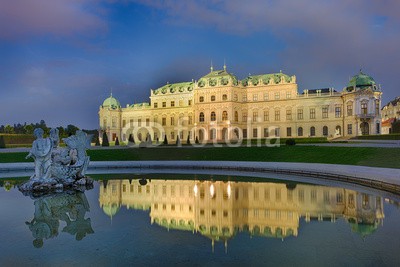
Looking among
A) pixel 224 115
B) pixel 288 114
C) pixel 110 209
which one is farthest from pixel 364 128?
pixel 110 209

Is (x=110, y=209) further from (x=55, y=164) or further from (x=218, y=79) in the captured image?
(x=218, y=79)

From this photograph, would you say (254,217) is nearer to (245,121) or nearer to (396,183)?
(396,183)

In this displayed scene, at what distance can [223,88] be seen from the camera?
5588 cm

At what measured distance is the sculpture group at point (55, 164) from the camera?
12482 mm

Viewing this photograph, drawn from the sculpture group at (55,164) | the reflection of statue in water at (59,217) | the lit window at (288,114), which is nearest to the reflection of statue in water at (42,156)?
the sculpture group at (55,164)

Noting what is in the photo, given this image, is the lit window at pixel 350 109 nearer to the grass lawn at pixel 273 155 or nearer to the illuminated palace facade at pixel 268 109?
the illuminated palace facade at pixel 268 109

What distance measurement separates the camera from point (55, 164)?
13234mm

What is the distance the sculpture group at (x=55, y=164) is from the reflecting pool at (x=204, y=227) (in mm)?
1205

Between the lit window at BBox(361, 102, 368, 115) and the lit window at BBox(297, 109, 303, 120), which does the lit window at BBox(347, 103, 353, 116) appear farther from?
the lit window at BBox(297, 109, 303, 120)

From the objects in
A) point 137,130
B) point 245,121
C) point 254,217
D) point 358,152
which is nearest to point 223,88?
point 245,121

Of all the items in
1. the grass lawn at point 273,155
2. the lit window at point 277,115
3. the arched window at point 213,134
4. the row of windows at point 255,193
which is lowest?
the row of windows at point 255,193

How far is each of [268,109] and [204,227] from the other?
166ft

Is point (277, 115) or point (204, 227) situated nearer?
point (204, 227)

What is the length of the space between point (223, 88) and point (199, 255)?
51453mm
